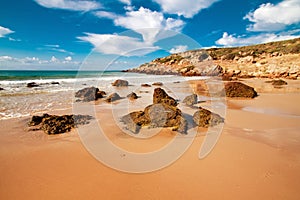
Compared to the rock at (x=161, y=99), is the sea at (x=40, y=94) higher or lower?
lower

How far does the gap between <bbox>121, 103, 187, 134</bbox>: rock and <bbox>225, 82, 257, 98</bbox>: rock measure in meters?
6.89

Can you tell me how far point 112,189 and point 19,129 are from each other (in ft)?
13.0

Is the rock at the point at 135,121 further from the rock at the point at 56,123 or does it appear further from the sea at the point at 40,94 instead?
the sea at the point at 40,94

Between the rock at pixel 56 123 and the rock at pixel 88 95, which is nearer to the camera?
the rock at pixel 56 123

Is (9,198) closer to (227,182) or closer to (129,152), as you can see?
(129,152)

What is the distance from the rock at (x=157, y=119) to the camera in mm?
5188

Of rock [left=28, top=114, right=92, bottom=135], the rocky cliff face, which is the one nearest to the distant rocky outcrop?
rock [left=28, top=114, right=92, bottom=135]

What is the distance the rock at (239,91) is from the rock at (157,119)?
6.89 m

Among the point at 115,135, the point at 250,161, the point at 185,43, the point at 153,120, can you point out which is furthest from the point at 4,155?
the point at 185,43

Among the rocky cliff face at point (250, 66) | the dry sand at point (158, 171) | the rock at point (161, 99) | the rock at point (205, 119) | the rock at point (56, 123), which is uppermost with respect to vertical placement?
the rocky cliff face at point (250, 66)

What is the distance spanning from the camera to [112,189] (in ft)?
9.11

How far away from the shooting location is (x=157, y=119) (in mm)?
5363

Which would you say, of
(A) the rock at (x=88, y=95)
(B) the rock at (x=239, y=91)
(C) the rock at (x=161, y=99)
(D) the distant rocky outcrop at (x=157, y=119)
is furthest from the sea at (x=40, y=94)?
(B) the rock at (x=239, y=91)

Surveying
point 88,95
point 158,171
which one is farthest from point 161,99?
point 158,171
